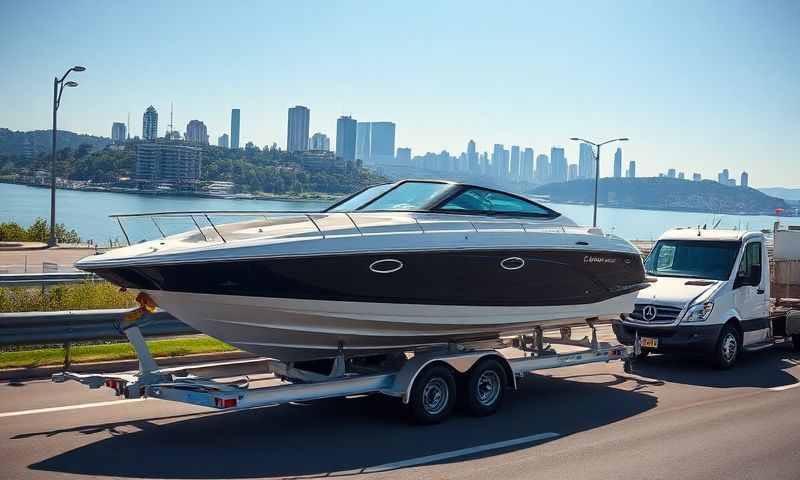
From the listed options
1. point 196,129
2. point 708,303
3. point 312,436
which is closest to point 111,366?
point 312,436

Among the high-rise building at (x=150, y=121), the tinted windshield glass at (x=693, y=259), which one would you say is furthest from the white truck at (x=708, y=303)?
the high-rise building at (x=150, y=121)

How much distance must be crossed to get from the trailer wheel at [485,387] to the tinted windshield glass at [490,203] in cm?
195

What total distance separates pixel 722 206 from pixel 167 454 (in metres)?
89.0

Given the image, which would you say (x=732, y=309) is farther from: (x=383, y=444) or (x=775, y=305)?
(x=383, y=444)

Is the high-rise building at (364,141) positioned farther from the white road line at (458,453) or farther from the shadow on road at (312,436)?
the white road line at (458,453)

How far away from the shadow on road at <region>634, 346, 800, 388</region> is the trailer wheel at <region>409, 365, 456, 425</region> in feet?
15.4

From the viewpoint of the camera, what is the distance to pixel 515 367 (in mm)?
10133

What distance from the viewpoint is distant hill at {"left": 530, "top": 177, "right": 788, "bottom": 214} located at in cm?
8100

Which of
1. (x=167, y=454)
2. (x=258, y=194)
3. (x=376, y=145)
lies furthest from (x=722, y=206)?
(x=167, y=454)

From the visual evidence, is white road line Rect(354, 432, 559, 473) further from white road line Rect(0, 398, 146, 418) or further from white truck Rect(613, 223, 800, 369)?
white truck Rect(613, 223, 800, 369)

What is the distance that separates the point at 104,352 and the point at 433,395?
547 cm

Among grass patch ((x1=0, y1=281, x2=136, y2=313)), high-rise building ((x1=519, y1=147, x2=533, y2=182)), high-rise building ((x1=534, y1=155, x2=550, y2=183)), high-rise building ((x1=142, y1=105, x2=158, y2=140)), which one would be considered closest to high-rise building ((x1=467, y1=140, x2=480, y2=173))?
high-rise building ((x1=519, y1=147, x2=533, y2=182))

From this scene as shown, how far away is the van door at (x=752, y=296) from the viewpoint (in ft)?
45.0

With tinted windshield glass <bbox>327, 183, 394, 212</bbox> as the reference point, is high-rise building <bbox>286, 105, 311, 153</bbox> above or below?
above
